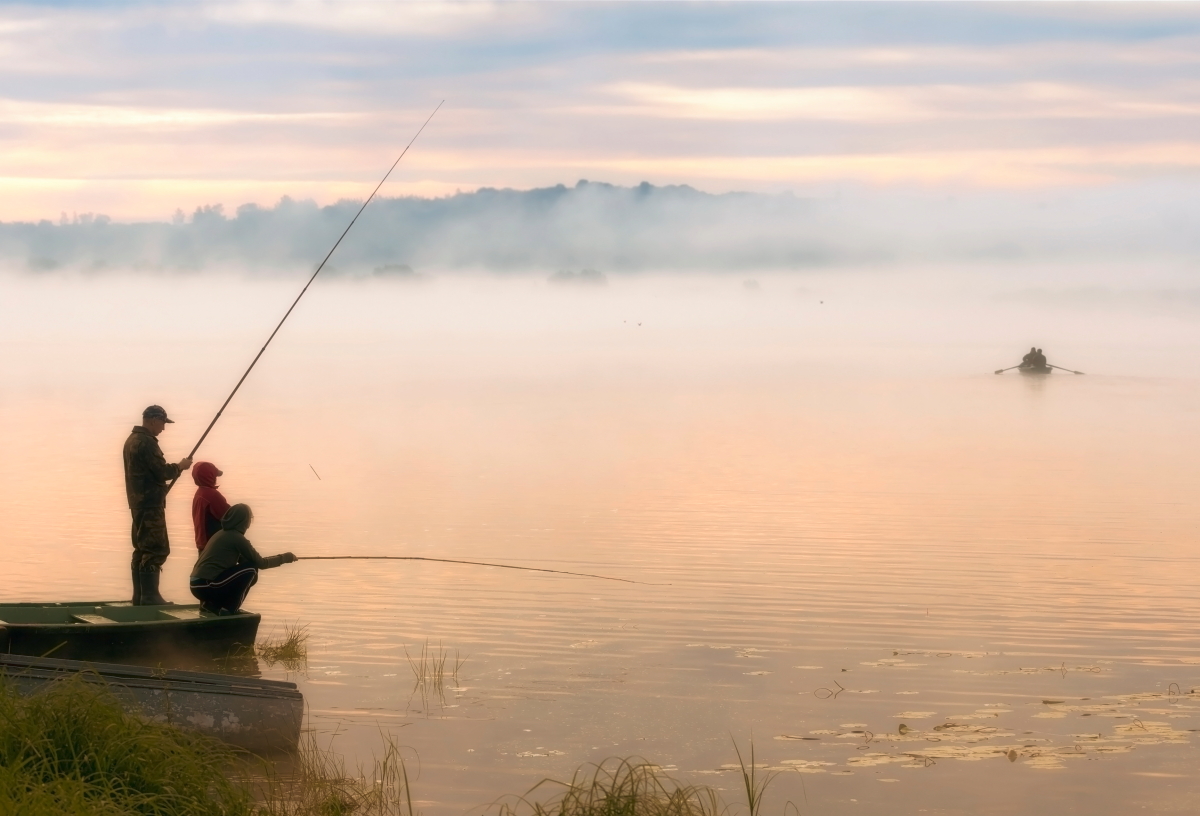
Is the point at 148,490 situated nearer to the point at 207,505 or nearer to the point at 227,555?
the point at 207,505

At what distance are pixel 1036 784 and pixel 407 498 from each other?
1588 centimetres

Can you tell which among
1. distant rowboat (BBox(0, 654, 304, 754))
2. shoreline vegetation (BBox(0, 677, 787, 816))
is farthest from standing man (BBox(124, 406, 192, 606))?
shoreline vegetation (BBox(0, 677, 787, 816))

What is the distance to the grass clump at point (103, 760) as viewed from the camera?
625 cm

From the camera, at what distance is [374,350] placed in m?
122

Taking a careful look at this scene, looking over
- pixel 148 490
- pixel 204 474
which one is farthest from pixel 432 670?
pixel 148 490

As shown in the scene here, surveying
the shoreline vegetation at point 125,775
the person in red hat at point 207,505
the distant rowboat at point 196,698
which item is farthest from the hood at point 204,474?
the shoreline vegetation at point 125,775

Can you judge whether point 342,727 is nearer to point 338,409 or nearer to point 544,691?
point 544,691

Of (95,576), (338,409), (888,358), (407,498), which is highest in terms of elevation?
(888,358)

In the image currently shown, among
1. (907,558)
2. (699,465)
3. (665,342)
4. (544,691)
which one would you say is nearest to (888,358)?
(665,342)

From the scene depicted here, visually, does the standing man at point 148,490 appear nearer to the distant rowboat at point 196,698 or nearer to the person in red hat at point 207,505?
the person in red hat at point 207,505

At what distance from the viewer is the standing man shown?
11516 mm

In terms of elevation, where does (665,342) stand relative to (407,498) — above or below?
above

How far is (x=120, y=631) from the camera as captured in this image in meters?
9.86

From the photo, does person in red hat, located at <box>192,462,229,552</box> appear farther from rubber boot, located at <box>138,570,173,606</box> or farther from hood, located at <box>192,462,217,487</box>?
rubber boot, located at <box>138,570,173,606</box>
